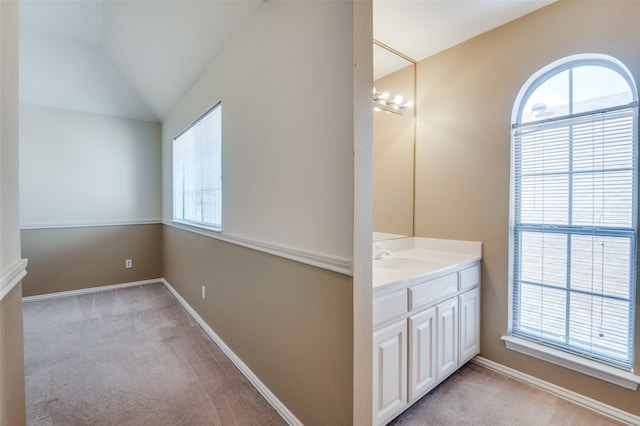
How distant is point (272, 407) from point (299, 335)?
588 millimetres

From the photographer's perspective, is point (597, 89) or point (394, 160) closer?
point (597, 89)

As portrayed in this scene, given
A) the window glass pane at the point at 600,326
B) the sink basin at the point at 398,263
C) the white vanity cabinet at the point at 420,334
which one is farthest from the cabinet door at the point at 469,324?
the window glass pane at the point at 600,326

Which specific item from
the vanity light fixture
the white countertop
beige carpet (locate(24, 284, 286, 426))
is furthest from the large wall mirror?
beige carpet (locate(24, 284, 286, 426))

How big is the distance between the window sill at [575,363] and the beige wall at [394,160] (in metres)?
1.13

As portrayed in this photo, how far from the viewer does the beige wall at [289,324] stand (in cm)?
127

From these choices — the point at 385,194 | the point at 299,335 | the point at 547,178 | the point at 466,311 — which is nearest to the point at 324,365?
the point at 299,335

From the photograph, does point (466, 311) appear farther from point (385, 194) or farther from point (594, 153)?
point (594, 153)

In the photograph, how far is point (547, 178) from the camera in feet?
6.54

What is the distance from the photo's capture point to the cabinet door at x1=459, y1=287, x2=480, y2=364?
6.69 feet

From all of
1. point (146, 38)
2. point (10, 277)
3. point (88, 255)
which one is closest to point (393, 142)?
point (146, 38)

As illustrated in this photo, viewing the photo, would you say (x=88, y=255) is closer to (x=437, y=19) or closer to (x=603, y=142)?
(x=437, y=19)

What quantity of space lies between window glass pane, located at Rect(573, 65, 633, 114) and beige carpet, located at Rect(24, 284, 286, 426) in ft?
8.90

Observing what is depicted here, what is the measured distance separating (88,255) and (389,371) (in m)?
4.30

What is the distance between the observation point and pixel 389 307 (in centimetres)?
149
